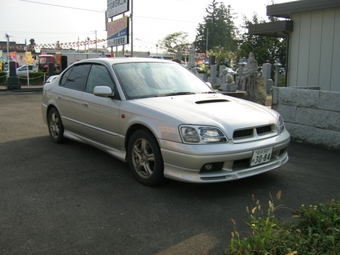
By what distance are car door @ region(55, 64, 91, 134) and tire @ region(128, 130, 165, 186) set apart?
4.58ft

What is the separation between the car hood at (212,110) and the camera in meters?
4.01

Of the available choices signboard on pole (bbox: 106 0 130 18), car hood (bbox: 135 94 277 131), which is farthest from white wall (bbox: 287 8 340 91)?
signboard on pole (bbox: 106 0 130 18)

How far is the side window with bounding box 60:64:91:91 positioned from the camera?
19.0 feet

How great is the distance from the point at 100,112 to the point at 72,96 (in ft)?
3.19

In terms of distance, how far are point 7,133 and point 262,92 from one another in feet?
28.7

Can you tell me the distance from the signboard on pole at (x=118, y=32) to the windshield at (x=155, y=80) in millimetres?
11379

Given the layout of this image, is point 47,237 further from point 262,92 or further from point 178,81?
point 262,92

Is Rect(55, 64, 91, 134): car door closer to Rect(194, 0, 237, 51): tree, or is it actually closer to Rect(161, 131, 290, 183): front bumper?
Rect(161, 131, 290, 183): front bumper

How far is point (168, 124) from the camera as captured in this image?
13.1ft

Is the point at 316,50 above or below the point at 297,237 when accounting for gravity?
above

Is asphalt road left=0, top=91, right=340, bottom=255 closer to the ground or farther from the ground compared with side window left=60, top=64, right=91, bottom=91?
closer to the ground

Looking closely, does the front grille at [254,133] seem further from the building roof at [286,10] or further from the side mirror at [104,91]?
the building roof at [286,10]

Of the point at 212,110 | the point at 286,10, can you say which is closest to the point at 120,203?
the point at 212,110

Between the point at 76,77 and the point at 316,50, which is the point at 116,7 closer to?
the point at 316,50
